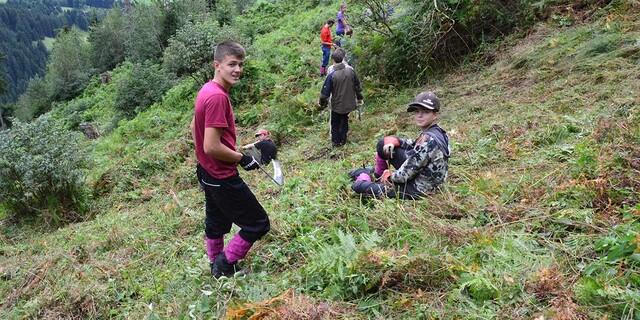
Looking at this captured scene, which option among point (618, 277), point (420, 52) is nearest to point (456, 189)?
point (618, 277)

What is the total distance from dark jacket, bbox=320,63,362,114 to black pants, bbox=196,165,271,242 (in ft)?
16.2

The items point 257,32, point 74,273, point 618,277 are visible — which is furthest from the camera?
point 257,32

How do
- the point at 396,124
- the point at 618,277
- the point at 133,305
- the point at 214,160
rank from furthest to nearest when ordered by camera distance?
the point at 396,124 < the point at 133,305 < the point at 214,160 < the point at 618,277

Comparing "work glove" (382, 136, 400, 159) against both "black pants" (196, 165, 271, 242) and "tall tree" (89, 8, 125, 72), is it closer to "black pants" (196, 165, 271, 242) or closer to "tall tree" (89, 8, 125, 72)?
"black pants" (196, 165, 271, 242)

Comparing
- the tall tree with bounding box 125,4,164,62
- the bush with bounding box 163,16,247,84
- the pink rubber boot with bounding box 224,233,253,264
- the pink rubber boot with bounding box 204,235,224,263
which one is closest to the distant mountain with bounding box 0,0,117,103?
the tall tree with bounding box 125,4,164,62

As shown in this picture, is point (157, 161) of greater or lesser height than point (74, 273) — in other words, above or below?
below

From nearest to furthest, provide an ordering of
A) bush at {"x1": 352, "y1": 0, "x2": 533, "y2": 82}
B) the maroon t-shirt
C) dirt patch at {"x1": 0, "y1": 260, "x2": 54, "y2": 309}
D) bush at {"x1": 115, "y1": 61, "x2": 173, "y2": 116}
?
1. the maroon t-shirt
2. dirt patch at {"x1": 0, "y1": 260, "x2": 54, "y2": 309}
3. bush at {"x1": 352, "y1": 0, "x2": 533, "y2": 82}
4. bush at {"x1": 115, "y1": 61, "x2": 173, "y2": 116}

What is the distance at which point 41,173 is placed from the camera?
8.83 m

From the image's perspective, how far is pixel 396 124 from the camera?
8922mm

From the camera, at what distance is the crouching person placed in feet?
14.6

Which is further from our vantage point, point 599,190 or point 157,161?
point 157,161

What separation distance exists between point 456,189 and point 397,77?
283 inches

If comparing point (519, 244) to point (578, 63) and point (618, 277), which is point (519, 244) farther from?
point (578, 63)

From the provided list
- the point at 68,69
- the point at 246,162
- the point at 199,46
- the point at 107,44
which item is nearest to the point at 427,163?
the point at 246,162
